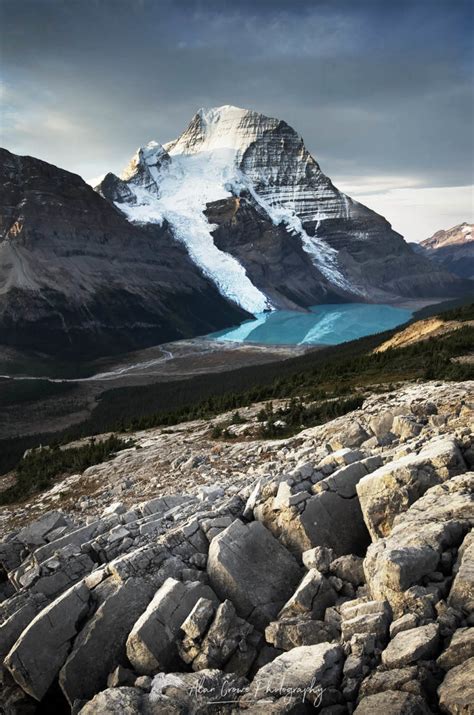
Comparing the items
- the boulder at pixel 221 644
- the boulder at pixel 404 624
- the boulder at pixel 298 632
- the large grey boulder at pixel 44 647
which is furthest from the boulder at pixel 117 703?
the boulder at pixel 404 624

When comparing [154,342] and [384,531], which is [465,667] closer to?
[384,531]

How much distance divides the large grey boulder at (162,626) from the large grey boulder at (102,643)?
0.57 meters

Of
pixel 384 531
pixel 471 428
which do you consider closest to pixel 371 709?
pixel 384 531

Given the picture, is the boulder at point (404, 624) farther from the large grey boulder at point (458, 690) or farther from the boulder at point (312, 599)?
the boulder at point (312, 599)

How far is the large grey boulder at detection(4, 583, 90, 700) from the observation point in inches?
401

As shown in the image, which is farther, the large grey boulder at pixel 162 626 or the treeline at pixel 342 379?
the treeline at pixel 342 379

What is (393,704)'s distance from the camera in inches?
257

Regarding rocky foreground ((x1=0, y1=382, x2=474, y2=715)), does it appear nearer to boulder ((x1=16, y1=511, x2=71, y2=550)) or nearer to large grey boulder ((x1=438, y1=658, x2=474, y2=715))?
large grey boulder ((x1=438, y1=658, x2=474, y2=715))

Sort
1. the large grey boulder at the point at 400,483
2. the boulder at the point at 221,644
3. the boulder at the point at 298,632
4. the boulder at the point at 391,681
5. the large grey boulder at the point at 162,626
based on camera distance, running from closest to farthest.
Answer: the boulder at the point at 391,681 → the boulder at the point at 298,632 → the boulder at the point at 221,644 → the large grey boulder at the point at 162,626 → the large grey boulder at the point at 400,483

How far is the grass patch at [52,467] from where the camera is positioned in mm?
27906

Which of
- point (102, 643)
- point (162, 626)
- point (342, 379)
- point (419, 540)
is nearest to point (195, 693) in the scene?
point (162, 626)

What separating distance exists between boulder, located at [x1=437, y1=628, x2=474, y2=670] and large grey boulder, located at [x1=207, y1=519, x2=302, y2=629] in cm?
400

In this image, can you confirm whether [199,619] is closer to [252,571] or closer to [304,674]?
[252,571]

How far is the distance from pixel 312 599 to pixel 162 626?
2936 mm
